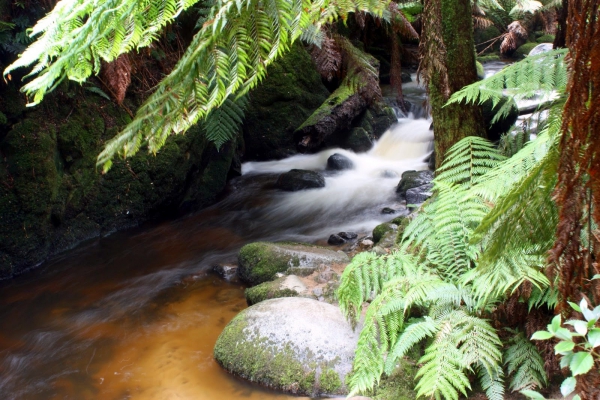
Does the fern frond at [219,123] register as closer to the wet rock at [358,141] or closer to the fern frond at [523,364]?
the fern frond at [523,364]

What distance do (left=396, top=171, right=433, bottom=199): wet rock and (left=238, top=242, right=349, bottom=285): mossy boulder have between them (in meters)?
2.73

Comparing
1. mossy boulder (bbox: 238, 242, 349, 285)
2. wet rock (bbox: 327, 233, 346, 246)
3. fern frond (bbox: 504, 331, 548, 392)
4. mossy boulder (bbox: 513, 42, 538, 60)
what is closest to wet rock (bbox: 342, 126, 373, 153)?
wet rock (bbox: 327, 233, 346, 246)

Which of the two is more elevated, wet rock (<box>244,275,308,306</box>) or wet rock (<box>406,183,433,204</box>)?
wet rock (<box>244,275,308,306</box>)

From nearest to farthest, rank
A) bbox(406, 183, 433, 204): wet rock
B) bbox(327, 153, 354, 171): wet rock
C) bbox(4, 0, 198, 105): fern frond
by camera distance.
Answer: bbox(4, 0, 198, 105): fern frond < bbox(406, 183, 433, 204): wet rock < bbox(327, 153, 354, 171): wet rock

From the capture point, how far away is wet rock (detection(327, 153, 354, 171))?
8.82m

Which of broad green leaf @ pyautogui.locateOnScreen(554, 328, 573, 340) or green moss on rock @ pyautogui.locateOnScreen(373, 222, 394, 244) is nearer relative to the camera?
broad green leaf @ pyautogui.locateOnScreen(554, 328, 573, 340)

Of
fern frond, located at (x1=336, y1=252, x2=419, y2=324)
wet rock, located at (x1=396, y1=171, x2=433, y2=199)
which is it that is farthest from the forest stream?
fern frond, located at (x1=336, y1=252, x2=419, y2=324)

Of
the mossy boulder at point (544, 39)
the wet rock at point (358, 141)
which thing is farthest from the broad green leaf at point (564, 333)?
the mossy boulder at point (544, 39)

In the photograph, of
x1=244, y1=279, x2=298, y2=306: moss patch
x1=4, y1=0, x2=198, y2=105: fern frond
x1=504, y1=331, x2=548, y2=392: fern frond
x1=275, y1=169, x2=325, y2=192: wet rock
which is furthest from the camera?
x1=275, y1=169, x2=325, y2=192: wet rock

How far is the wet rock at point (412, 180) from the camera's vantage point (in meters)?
7.11

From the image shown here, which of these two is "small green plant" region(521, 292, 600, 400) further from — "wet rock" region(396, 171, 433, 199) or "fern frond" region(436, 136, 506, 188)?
"wet rock" region(396, 171, 433, 199)

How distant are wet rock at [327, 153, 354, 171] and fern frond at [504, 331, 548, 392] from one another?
6.68 metres

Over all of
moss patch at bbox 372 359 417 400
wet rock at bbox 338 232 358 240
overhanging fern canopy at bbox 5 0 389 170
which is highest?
overhanging fern canopy at bbox 5 0 389 170

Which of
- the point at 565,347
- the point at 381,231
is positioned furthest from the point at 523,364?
the point at 381,231
